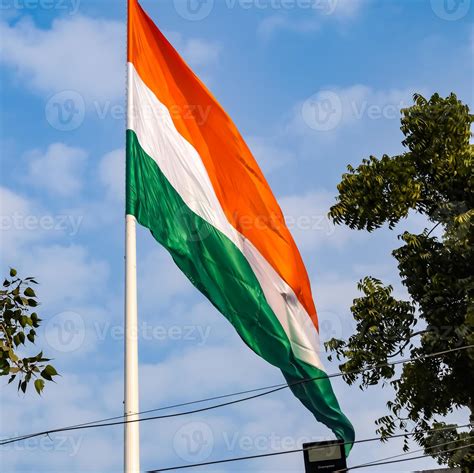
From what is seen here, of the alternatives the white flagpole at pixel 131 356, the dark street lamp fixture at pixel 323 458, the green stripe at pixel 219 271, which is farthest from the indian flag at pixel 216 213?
the dark street lamp fixture at pixel 323 458

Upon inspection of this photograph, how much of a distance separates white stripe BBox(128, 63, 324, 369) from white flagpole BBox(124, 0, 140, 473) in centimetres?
99

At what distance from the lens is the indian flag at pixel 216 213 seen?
350 inches

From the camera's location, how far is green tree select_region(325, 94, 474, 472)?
52.8 ft

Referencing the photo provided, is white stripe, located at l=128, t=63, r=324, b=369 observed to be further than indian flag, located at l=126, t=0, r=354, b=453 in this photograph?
Yes

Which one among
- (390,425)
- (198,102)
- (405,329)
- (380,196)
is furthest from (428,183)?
(198,102)

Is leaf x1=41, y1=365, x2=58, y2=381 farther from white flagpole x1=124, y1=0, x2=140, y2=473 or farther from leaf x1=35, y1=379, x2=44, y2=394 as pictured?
white flagpole x1=124, y1=0, x2=140, y2=473

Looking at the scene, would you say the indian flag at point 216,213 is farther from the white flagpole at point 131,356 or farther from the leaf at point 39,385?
the leaf at point 39,385

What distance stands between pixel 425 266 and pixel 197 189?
868 cm

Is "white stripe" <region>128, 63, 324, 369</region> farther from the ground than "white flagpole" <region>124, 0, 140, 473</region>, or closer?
farther from the ground

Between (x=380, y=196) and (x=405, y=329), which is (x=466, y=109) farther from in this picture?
(x=405, y=329)

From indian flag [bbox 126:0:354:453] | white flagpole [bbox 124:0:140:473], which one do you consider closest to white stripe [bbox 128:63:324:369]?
indian flag [bbox 126:0:354:453]

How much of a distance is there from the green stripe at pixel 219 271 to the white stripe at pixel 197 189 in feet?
0.33

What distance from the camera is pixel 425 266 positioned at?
16891mm

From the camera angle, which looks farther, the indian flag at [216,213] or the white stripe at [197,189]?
the white stripe at [197,189]
